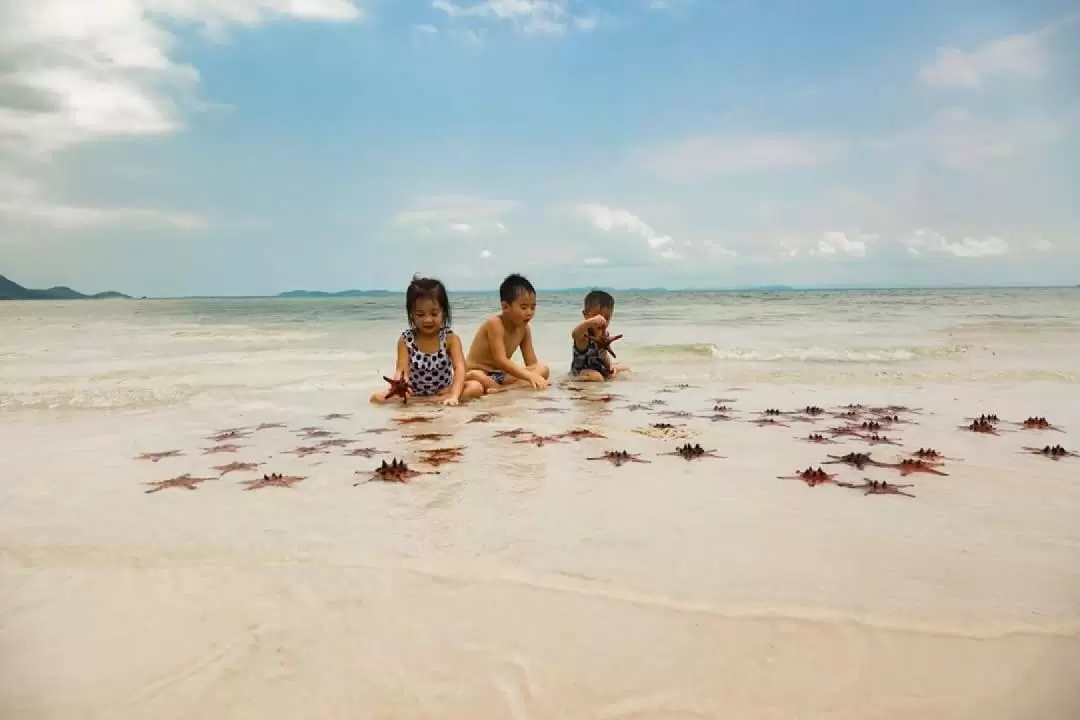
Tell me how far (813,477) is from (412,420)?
4.37m

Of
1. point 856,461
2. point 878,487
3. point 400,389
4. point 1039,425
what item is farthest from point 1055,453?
point 400,389

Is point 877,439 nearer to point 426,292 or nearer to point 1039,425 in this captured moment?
point 1039,425

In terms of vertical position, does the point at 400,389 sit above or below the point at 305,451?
above

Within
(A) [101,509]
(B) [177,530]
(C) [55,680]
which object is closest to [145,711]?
→ (C) [55,680]

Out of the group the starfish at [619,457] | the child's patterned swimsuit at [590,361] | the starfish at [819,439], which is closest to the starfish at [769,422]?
the starfish at [819,439]

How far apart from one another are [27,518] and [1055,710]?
508 cm

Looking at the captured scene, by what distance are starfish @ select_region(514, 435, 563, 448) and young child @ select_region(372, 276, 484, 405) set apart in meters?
2.92

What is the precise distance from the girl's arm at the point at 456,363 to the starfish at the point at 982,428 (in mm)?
5540

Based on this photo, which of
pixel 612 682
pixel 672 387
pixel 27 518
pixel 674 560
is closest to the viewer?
pixel 612 682

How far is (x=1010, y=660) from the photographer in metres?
2.50

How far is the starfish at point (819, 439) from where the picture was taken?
6156 mm

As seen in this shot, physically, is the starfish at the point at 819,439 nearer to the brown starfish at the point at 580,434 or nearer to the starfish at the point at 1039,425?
the brown starfish at the point at 580,434

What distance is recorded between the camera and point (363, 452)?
6.13m

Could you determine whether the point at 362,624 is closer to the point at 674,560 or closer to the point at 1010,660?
the point at 674,560
